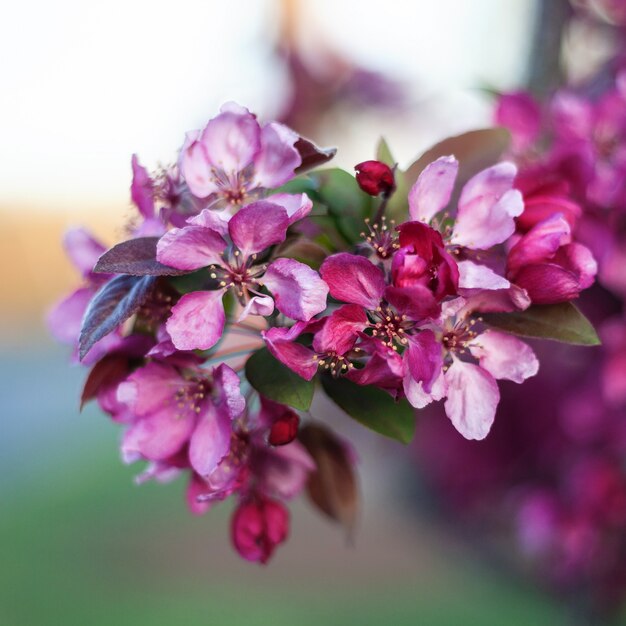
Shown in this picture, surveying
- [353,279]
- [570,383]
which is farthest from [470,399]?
[570,383]

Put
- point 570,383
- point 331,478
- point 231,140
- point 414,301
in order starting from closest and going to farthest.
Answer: point 414,301
point 231,140
point 331,478
point 570,383

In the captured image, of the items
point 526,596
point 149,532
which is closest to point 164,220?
point 526,596

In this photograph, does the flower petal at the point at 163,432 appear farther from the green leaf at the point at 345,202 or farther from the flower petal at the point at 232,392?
the green leaf at the point at 345,202

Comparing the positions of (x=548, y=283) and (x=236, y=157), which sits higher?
(x=236, y=157)

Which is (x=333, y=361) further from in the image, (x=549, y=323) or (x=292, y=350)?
(x=549, y=323)

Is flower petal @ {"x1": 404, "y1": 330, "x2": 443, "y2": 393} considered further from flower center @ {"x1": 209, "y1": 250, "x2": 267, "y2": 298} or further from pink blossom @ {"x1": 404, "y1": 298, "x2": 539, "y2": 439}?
flower center @ {"x1": 209, "y1": 250, "x2": 267, "y2": 298}
